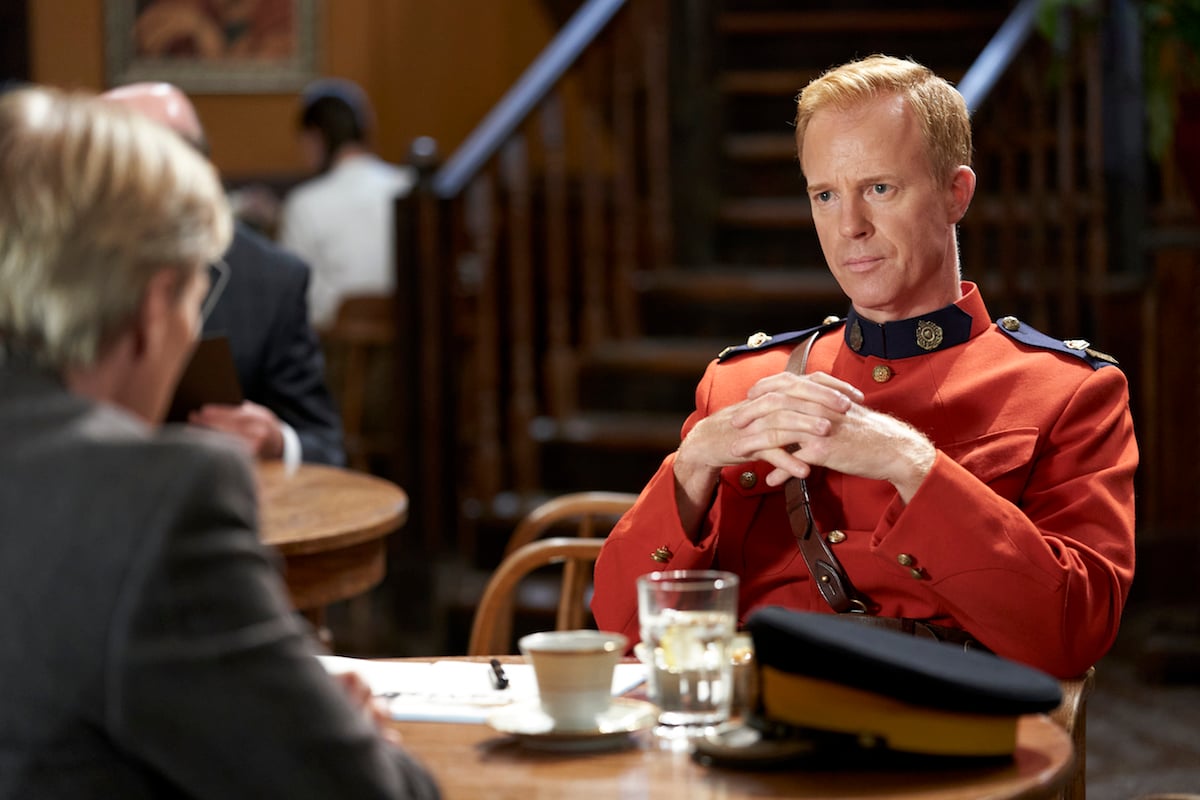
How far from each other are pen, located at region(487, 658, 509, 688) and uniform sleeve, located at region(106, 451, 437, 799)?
1.61 feet

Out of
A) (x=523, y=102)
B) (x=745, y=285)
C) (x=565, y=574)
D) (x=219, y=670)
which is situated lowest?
(x=565, y=574)

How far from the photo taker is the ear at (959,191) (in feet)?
6.32

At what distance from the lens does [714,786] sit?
46.9 inches

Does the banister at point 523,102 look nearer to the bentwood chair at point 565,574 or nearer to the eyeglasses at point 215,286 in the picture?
the eyeglasses at point 215,286

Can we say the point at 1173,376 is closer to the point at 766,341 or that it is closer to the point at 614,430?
the point at 614,430

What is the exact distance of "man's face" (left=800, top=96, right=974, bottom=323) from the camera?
1875 mm

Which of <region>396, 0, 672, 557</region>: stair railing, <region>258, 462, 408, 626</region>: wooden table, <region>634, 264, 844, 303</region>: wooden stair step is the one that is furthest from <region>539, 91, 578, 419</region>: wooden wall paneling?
<region>258, 462, 408, 626</region>: wooden table

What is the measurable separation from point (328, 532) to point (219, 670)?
131cm

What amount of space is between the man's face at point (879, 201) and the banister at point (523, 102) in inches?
115

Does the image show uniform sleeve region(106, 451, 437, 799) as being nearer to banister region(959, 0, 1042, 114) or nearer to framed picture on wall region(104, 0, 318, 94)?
banister region(959, 0, 1042, 114)

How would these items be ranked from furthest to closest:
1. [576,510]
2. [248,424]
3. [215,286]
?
1. [215,286]
2. [248,424]
3. [576,510]

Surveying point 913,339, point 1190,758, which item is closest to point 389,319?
point 1190,758

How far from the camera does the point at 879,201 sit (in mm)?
1893

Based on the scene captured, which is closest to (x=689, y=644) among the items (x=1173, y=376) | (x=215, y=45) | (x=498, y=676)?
(x=498, y=676)
